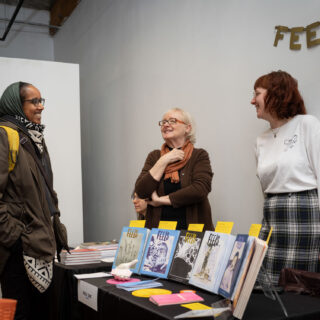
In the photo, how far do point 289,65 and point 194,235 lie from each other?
131cm

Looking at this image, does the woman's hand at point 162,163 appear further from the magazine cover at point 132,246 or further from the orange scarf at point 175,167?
the magazine cover at point 132,246

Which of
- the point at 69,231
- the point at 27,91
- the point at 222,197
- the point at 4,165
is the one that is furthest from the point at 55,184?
the point at 4,165

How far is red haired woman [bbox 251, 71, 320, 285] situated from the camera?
2207 mm

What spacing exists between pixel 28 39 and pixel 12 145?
5.32 metres

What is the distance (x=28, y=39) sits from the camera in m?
6.82

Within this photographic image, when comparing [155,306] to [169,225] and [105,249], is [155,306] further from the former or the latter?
[105,249]

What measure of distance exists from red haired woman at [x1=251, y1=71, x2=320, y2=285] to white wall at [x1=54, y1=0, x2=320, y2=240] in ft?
0.60

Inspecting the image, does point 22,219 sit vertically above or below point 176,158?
below

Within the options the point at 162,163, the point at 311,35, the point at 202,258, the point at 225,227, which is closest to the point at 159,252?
the point at 202,258

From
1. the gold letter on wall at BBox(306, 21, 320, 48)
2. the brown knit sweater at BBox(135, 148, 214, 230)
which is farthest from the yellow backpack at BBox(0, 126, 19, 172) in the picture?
the gold letter on wall at BBox(306, 21, 320, 48)

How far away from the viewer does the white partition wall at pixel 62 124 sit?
4.31 m

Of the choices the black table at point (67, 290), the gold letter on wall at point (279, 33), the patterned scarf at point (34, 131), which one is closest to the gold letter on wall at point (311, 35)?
the gold letter on wall at point (279, 33)

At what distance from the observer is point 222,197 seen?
317cm

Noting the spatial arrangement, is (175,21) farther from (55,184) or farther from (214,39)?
(55,184)
